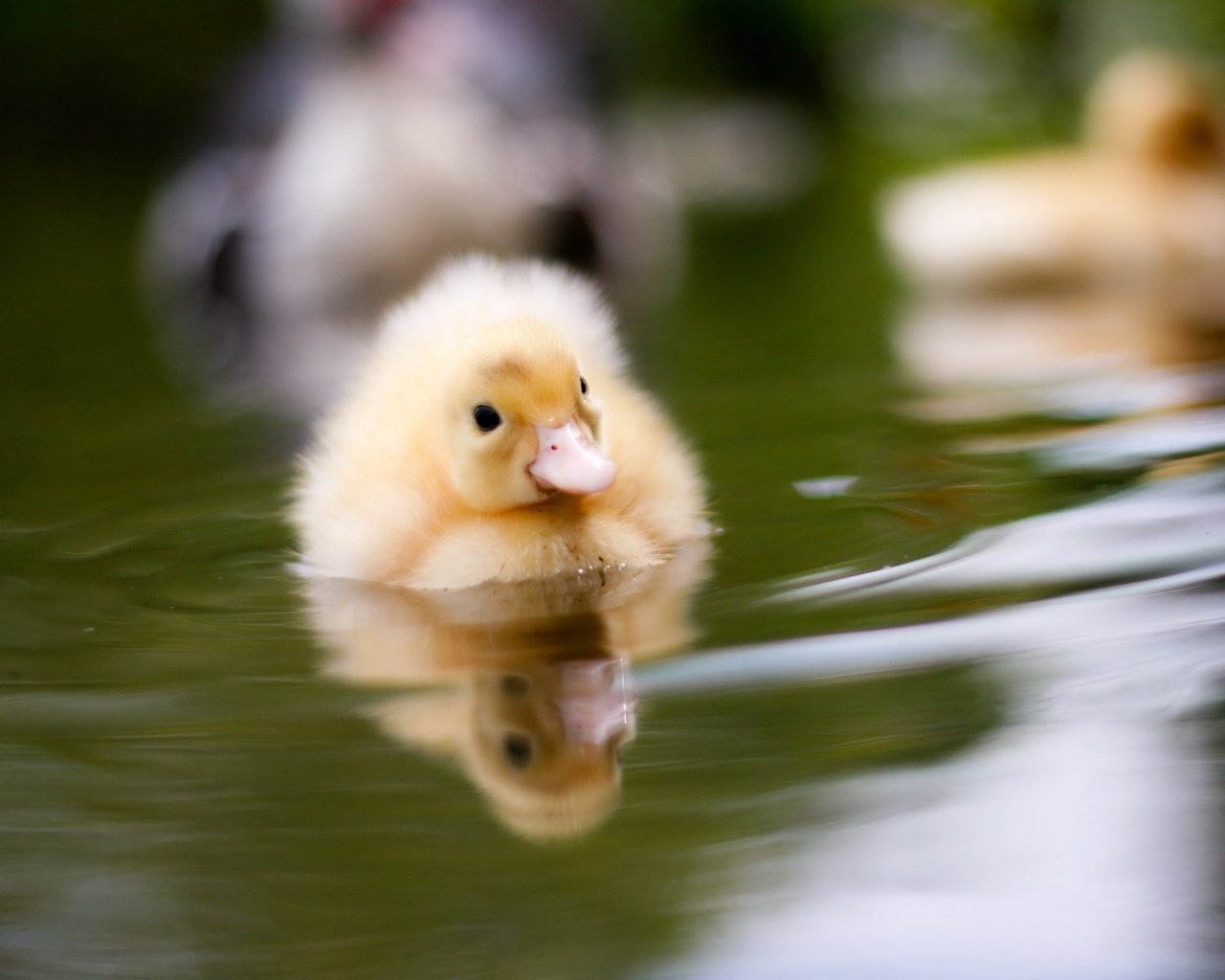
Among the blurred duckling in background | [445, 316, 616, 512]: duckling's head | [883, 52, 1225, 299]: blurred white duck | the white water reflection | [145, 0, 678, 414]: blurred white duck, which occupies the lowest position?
the white water reflection

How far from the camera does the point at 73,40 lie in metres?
11.2

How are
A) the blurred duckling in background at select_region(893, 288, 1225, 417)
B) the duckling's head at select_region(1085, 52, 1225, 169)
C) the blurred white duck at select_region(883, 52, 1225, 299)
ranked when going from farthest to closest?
→ the duckling's head at select_region(1085, 52, 1225, 169) → the blurred white duck at select_region(883, 52, 1225, 299) → the blurred duckling in background at select_region(893, 288, 1225, 417)

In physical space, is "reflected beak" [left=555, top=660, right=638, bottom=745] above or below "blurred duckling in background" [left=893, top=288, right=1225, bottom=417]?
below

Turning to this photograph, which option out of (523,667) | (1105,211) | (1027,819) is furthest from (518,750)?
(1105,211)

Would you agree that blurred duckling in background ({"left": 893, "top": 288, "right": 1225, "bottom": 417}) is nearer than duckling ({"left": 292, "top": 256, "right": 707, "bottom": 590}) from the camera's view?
No

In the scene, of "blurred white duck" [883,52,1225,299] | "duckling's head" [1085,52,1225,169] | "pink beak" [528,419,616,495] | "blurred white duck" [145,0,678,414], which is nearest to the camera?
"pink beak" [528,419,616,495]

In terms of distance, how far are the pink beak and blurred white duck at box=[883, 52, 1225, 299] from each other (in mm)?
2333

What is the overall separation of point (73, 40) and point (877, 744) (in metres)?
10.8

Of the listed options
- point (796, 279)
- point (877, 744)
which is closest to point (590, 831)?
point (877, 744)

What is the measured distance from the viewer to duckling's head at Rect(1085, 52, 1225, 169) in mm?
4254

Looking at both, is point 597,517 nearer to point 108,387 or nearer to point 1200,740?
point 1200,740

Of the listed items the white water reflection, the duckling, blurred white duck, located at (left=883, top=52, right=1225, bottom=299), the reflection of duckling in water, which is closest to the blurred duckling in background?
blurred white duck, located at (left=883, top=52, right=1225, bottom=299)

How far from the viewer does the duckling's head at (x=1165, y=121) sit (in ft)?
14.0

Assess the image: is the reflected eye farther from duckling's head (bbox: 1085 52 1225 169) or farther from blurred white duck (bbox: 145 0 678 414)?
duckling's head (bbox: 1085 52 1225 169)
